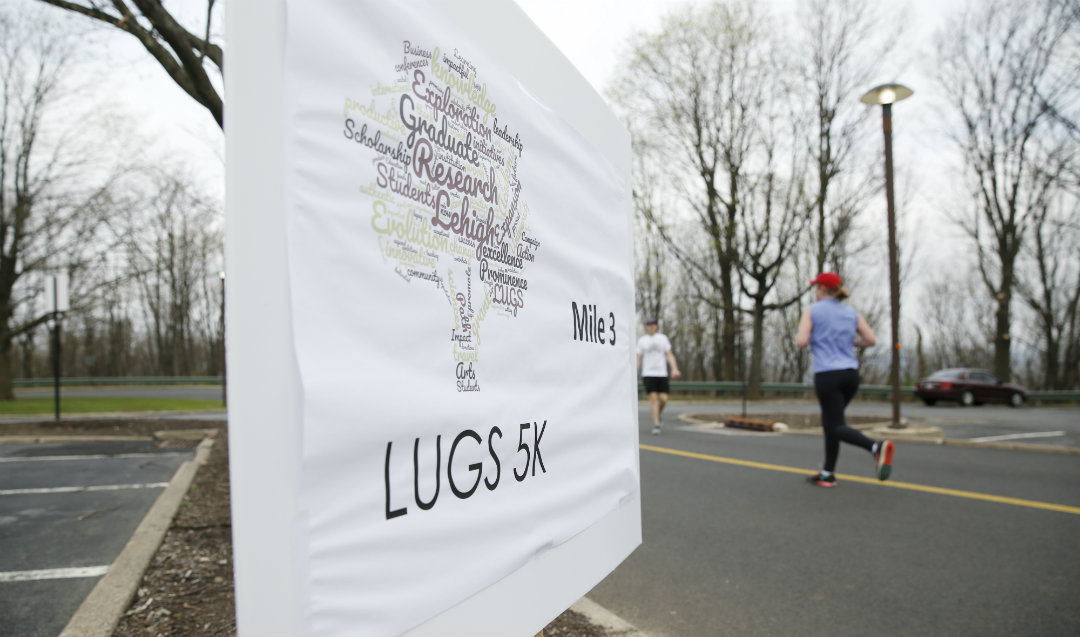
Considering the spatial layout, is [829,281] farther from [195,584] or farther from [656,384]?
[656,384]

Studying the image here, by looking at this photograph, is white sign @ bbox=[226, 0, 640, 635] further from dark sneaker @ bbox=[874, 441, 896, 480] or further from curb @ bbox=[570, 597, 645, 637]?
dark sneaker @ bbox=[874, 441, 896, 480]

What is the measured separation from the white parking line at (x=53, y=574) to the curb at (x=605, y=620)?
8.68 ft

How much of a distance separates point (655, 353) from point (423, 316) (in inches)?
401

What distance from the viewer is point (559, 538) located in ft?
5.36

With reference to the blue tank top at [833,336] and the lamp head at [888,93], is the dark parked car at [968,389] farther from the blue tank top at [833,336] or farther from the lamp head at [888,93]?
the blue tank top at [833,336]

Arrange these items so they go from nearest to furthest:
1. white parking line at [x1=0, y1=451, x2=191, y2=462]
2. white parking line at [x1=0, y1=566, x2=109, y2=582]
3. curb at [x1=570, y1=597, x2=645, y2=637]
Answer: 1. curb at [x1=570, y1=597, x2=645, y2=637]
2. white parking line at [x1=0, y1=566, x2=109, y2=582]
3. white parking line at [x1=0, y1=451, x2=191, y2=462]

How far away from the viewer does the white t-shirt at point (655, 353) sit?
11.1m

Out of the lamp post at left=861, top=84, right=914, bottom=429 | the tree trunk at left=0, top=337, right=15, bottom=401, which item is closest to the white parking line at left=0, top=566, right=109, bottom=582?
the lamp post at left=861, top=84, right=914, bottom=429

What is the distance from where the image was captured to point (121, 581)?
3.11 metres

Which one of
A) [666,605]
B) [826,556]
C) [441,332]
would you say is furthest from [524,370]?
[826,556]

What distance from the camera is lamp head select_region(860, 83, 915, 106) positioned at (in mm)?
10633

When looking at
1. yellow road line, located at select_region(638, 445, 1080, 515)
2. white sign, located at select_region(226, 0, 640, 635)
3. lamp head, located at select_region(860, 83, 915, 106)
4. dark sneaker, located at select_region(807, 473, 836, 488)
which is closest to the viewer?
white sign, located at select_region(226, 0, 640, 635)

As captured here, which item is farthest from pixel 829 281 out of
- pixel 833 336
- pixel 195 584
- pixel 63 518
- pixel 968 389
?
pixel 968 389

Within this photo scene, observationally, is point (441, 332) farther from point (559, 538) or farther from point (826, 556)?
point (826, 556)
